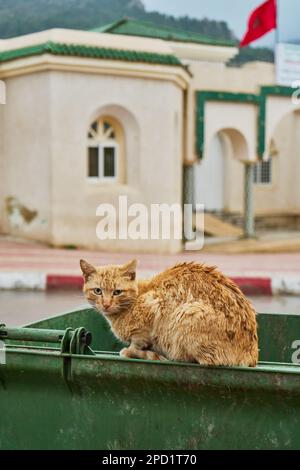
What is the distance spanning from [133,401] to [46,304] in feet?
24.4

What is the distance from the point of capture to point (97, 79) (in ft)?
57.4

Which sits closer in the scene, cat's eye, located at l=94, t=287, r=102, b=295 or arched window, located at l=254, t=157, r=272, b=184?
cat's eye, located at l=94, t=287, r=102, b=295

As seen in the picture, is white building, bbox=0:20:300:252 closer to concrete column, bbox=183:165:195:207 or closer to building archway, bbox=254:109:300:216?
concrete column, bbox=183:165:195:207

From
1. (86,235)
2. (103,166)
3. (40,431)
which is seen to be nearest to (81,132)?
(103,166)

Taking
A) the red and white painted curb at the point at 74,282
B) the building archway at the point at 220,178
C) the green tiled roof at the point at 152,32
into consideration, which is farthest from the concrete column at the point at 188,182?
the red and white painted curb at the point at 74,282

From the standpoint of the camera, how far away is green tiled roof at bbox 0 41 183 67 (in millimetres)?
16906

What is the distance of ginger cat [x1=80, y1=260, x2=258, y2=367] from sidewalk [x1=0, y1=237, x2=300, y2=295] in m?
8.45

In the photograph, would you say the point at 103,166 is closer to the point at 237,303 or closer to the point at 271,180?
the point at 271,180

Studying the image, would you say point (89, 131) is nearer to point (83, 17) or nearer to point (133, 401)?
point (83, 17)

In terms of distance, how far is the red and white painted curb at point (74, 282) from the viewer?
39.8ft

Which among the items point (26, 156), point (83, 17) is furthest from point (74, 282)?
point (83, 17)

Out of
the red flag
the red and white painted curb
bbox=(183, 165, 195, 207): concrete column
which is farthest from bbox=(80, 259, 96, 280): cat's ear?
the red flag

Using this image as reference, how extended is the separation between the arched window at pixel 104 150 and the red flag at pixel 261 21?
527 cm

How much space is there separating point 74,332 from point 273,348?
158 centimetres
